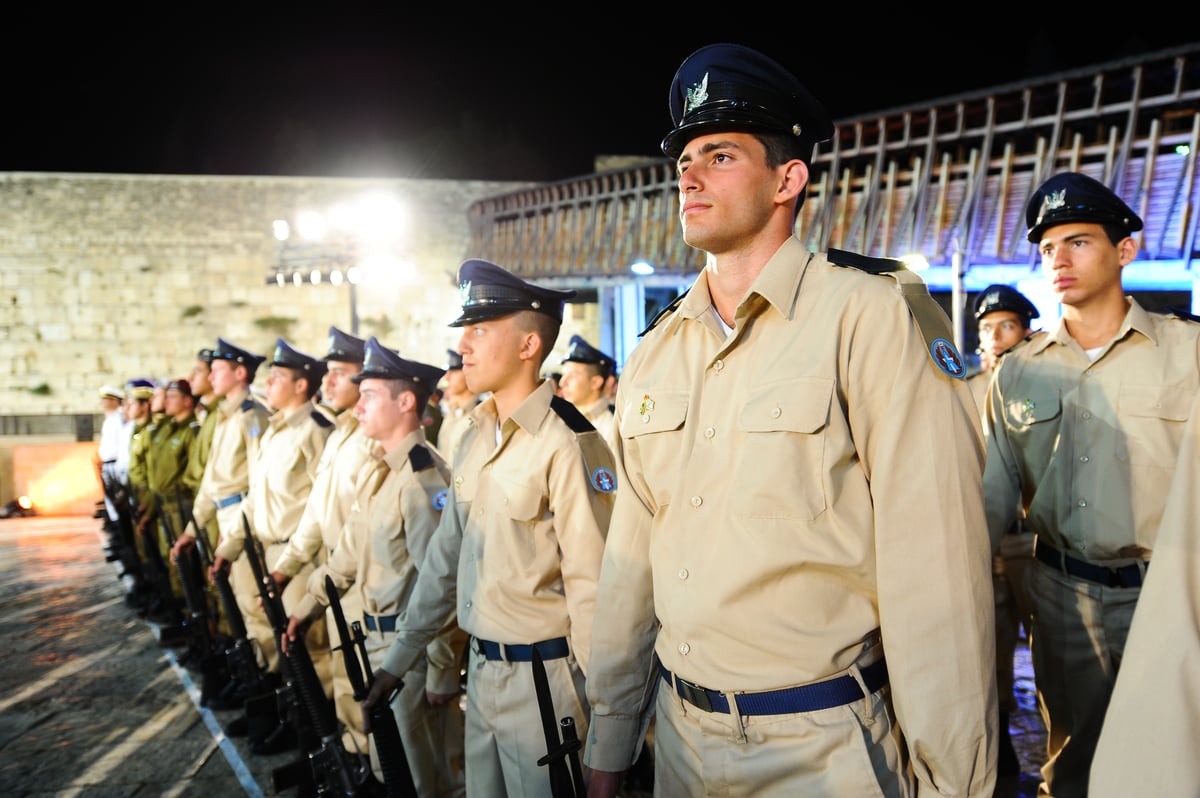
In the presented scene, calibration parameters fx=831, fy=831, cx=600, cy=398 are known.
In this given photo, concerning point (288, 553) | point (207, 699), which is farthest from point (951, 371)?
point (207, 699)

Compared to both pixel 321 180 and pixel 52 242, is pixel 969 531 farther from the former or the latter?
pixel 52 242

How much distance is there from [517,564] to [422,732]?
1452mm

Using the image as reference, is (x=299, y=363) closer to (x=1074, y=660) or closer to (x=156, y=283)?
(x=1074, y=660)

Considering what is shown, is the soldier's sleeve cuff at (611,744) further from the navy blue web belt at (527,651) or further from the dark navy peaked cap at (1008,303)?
the dark navy peaked cap at (1008,303)

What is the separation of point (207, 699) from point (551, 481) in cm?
384

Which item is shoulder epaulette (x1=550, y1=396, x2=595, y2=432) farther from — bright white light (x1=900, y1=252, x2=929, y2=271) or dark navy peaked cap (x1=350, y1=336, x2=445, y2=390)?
bright white light (x1=900, y1=252, x2=929, y2=271)

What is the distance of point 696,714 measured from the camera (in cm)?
173

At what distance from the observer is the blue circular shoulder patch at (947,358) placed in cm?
156

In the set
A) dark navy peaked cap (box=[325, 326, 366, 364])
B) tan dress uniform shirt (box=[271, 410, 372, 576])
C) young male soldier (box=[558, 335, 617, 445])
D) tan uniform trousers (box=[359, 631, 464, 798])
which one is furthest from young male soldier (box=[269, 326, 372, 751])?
young male soldier (box=[558, 335, 617, 445])

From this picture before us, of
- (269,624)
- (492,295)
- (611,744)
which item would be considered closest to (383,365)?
(492,295)

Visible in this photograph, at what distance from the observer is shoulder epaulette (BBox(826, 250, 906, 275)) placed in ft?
5.58

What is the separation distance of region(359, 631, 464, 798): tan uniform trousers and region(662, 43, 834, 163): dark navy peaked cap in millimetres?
2759

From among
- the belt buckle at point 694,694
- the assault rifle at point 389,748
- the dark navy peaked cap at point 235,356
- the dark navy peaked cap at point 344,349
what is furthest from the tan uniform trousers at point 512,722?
the dark navy peaked cap at point 235,356

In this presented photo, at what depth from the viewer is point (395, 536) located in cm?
369
